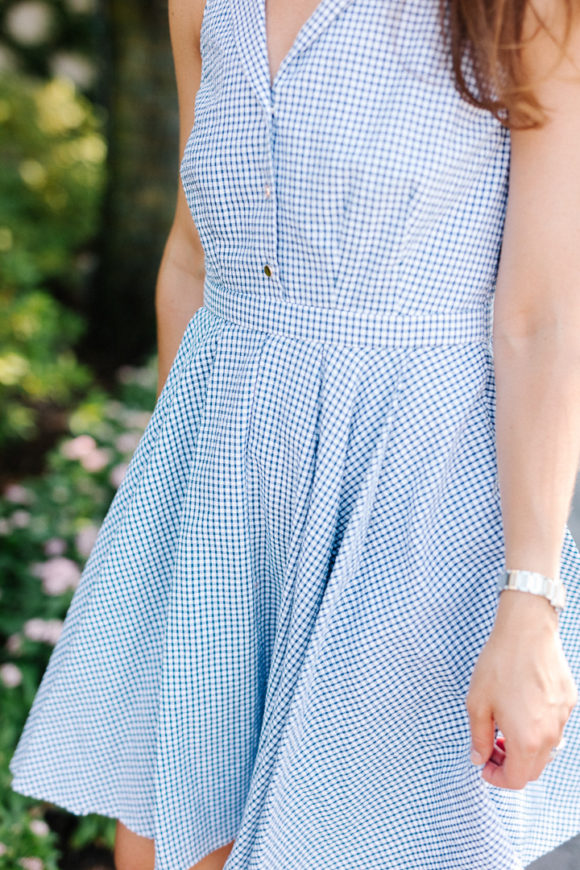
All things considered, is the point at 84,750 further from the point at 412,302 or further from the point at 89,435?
the point at 89,435

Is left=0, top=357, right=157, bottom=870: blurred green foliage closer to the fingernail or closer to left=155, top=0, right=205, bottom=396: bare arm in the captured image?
left=155, top=0, right=205, bottom=396: bare arm

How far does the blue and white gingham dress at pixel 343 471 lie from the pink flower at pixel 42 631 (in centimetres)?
116

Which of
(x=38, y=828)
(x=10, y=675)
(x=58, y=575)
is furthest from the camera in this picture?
(x=58, y=575)

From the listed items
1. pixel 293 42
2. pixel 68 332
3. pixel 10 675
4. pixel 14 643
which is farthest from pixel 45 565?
pixel 293 42

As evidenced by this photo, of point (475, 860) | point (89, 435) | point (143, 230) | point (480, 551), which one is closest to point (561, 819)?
point (475, 860)

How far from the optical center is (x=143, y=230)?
12.9 ft

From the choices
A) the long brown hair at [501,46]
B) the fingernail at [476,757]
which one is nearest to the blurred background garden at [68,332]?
the fingernail at [476,757]

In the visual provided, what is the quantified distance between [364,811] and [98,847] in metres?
1.24

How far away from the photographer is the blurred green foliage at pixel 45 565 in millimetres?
2105

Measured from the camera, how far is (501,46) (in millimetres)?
981

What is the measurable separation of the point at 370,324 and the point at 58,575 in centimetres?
161

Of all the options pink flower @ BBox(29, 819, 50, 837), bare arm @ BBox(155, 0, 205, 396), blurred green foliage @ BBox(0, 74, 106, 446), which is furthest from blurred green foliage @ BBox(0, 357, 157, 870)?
bare arm @ BBox(155, 0, 205, 396)

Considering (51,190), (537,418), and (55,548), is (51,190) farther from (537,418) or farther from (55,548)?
(537,418)

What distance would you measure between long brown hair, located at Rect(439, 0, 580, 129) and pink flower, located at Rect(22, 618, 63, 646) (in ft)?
5.89
